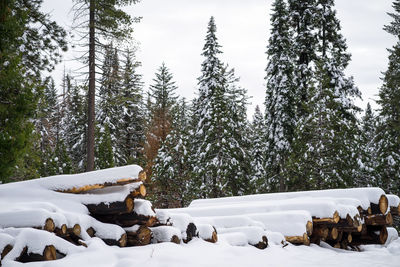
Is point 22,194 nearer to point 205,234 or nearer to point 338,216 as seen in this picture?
point 205,234

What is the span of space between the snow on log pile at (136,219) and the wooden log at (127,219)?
0.02 m

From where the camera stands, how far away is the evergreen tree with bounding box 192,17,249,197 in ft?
79.0

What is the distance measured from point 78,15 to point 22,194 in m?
11.4

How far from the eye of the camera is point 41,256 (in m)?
4.70

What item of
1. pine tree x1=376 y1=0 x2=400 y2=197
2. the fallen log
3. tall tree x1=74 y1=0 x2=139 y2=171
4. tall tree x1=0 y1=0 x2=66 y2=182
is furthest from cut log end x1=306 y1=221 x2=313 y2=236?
pine tree x1=376 y1=0 x2=400 y2=197

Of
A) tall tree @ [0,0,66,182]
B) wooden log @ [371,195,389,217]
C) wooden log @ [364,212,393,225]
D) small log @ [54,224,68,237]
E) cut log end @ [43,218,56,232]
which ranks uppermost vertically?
tall tree @ [0,0,66,182]

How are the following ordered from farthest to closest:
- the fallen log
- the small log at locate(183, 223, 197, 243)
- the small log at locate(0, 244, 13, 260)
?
1. the small log at locate(183, 223, 197, 243)
2. the fallen log
3. the small log at locate(0, 244, 13, 260)

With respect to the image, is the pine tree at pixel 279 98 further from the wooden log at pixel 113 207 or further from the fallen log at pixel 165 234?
the wooden log at pixel 113 207

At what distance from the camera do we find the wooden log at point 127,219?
6.36 m

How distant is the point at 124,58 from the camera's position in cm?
1684

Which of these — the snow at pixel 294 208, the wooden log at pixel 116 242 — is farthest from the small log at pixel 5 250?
the snow at pixel 294 208

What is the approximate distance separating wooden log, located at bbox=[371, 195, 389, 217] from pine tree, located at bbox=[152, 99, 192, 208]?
1682 centimetres

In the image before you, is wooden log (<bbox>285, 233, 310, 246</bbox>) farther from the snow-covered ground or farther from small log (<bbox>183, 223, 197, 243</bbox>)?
small log (<bbox>183, 223, 197, 243</bbox>)

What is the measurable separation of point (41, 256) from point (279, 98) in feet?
68.1
